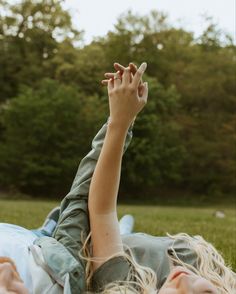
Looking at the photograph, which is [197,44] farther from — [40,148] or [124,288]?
[124,288]

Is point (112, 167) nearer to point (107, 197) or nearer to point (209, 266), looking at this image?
point (107, 197)

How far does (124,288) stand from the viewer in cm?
140

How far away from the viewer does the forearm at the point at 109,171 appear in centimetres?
151

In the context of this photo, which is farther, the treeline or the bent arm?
the treeline

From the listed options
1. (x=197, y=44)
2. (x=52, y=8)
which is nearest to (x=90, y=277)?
(x=197, y=44)

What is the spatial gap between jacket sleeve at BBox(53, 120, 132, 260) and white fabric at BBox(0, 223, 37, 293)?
0.11 meters

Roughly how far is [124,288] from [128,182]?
52.8ft

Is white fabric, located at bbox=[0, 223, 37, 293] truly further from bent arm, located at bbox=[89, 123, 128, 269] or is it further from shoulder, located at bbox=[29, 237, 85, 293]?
bent arm, located at bbox=[89, 123, 128, 269]

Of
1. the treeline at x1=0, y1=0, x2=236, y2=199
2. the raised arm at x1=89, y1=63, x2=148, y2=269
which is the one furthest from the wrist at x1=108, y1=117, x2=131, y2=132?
the treeline at x1=0, y1=0, x2=236, y2=199

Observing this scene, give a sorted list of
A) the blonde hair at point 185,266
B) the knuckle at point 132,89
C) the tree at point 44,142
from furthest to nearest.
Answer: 1. the tree at point 44,142
2. the knuckle at point 132,89
3. the blonde hair at point 185,266

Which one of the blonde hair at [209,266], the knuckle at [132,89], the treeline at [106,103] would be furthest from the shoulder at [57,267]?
the treeline at [106,103]

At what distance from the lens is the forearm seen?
4.97 feet

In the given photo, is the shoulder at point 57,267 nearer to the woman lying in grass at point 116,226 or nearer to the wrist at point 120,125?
the woman lying in grass at point 116,226

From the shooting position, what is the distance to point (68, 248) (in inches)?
61.5
